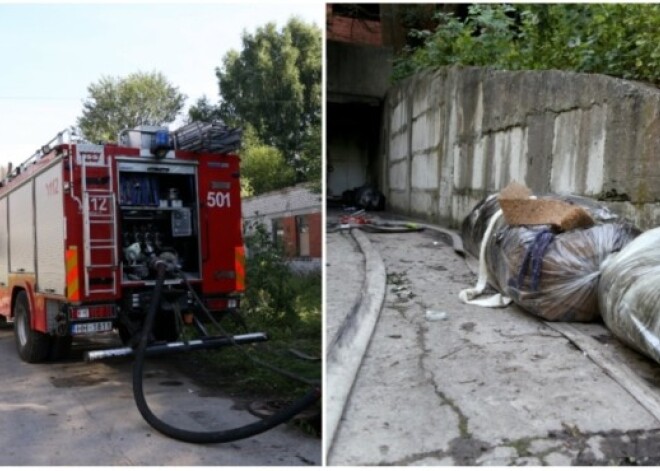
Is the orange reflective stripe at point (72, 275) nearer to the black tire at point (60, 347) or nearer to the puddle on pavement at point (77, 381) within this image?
the puddle on pavement at point (77, 381)

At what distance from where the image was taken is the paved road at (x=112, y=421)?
3104 mm

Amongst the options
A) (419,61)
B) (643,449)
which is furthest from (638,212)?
(419,61)

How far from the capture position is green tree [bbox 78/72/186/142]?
5477 millimetres

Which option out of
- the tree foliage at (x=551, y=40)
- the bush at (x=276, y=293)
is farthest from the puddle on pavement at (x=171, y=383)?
the tree foliage at (x=551, y=40)

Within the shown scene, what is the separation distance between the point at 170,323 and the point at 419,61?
485 cm

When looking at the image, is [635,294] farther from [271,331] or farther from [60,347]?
[60,347]

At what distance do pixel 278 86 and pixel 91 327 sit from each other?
87.9 inches

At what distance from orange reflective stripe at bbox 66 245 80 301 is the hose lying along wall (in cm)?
298

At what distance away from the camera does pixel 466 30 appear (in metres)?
7.07

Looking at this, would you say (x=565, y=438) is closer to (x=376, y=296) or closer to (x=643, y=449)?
(x=643, y=449)

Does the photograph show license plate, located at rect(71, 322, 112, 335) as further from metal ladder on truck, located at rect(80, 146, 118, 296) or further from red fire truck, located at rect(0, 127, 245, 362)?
metal ladder on truck, located at rect(80, 146, 118, 296)

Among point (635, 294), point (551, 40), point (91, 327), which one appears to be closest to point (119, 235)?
point (91, 327)

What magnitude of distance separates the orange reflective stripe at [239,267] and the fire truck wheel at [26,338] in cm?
183

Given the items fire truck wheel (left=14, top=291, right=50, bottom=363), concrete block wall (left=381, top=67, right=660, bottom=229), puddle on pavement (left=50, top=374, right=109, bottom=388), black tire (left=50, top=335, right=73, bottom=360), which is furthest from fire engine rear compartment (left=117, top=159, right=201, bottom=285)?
concrete block wall (left=381, top=67, right=660, bottom=229)
